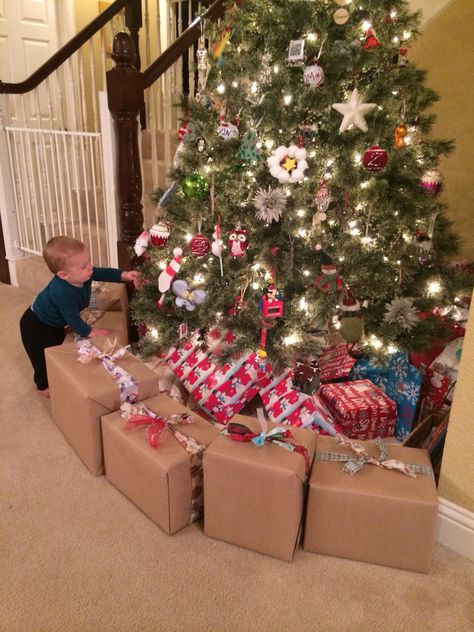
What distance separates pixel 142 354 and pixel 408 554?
1.28m

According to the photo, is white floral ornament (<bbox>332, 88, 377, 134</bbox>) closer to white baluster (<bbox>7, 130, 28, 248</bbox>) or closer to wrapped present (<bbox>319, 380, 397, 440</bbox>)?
wrapped present (<bbox>319, 380, 397, 440</bbox>)

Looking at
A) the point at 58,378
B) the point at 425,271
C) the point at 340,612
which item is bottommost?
the point at 340,612

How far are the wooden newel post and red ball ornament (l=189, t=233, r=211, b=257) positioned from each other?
0.76 metres

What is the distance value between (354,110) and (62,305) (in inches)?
51.1

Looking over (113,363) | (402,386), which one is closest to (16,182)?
(113,363)

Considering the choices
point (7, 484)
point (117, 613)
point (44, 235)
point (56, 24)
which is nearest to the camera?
point (117, 613)

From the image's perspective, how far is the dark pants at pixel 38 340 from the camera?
2.16 metres

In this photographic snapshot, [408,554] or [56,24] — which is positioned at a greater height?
[56,24]

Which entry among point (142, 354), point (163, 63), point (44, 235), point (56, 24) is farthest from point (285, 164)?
point (56, 24)

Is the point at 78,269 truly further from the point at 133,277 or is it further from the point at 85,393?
the point at 85,393

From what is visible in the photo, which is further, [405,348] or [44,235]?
[44,235]

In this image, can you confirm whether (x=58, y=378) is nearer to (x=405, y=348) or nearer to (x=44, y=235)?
(x=405, y=348)

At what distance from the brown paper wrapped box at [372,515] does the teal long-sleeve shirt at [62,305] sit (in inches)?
44.4

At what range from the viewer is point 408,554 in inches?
53.2
